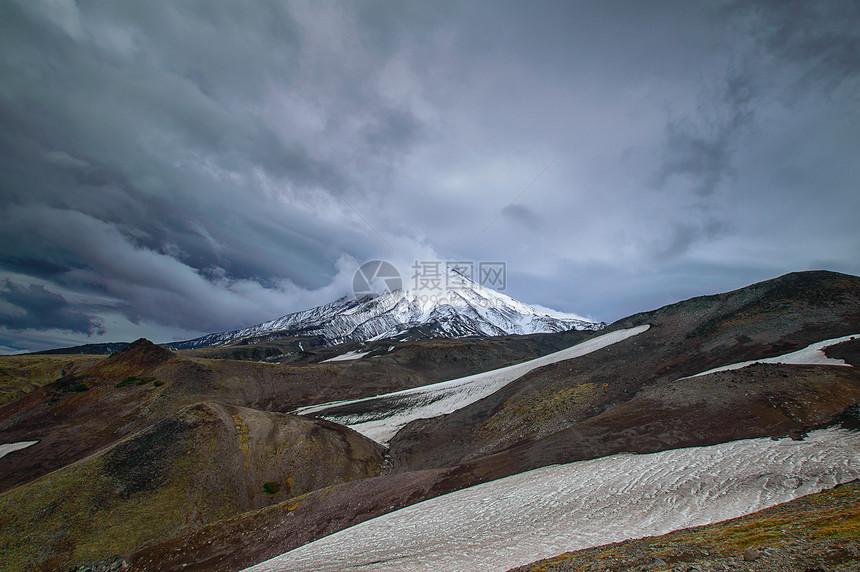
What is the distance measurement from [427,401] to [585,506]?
41.8 m

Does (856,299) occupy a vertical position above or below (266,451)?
above

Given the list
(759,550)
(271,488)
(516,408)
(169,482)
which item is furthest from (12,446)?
(759,550)

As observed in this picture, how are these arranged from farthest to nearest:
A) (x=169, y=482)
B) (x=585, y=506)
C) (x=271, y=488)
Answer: (x=271, y=488) < (x=169, y=482) < (x=585, y=506)

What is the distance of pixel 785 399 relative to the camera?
1864 cm

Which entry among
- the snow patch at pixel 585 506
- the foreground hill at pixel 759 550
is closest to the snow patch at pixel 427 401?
the snow patch at pixel 585 506

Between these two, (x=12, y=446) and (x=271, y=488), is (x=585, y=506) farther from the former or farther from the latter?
(x=12, y=446)

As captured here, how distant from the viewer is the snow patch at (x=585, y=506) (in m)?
9.96

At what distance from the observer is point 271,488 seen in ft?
84.5

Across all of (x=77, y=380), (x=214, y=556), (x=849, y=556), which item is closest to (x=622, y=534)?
(x=849, y=556)

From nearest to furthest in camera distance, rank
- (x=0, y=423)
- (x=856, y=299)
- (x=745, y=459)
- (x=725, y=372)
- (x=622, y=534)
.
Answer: (x=622, y=534) < (x=745, y=459) < (x=725, y=372) < (x=856, y=299) < (x=0, y=423)

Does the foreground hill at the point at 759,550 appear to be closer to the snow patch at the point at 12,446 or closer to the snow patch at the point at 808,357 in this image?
the snow patch at the point at 808,357

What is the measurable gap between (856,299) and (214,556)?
54.7m

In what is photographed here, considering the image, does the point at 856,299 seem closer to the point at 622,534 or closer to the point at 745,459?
the point at 745,459

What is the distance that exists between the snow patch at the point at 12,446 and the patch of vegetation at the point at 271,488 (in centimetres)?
3162
